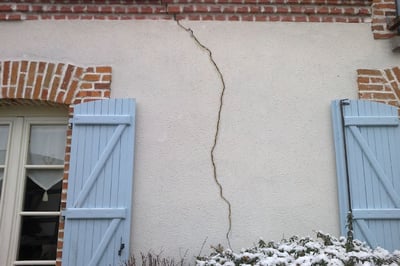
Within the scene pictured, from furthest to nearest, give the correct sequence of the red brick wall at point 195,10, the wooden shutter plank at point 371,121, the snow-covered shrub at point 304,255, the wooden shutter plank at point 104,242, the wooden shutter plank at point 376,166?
the red brick wall at point 195,10 < the wooden shutter plank at point 371,121 < the wooden shutter plank at point 376,166 < the wooden shutter plank at point 104,242 < the snow-covered shrub at point 304,255

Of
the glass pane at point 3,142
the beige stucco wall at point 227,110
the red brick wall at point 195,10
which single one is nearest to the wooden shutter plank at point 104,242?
the beige stucco wall at point 227,110

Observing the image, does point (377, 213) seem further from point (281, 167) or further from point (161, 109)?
point (161, 109)

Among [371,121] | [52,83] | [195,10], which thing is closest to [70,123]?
[52,83]

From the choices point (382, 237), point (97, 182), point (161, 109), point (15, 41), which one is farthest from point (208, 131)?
point (15, 41)

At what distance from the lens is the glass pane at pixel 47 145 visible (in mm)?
3984

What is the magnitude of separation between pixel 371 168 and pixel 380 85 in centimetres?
82

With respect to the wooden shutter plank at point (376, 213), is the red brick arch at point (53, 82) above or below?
above

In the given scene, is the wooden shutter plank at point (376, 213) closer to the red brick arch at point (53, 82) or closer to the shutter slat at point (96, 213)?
the shutter slat at point (96, 213)

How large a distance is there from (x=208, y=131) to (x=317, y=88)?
1.12m

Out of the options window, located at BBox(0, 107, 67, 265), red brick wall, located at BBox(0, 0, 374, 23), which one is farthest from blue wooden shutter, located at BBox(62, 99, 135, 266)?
red brick wall, located at BBox(0, 0, 374, 23)

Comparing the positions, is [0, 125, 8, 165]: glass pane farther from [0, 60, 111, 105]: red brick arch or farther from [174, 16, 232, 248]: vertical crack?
[174, 16, 232, 248]: vertical crack

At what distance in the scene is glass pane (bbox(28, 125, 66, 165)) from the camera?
3.98m

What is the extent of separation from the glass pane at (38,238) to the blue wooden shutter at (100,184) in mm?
370

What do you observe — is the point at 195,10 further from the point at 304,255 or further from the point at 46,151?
the point at 304,255
